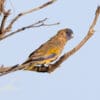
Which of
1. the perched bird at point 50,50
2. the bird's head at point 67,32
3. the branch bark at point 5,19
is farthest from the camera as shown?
the bird's head at point 67,32

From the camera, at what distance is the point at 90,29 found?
6.15ft

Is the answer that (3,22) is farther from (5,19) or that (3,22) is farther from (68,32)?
(68,32)

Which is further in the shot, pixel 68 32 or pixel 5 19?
pixel 68 32

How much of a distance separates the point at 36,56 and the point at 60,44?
65 centimetres

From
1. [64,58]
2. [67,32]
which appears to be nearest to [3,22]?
[64,58]

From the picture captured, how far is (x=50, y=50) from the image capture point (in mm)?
2770

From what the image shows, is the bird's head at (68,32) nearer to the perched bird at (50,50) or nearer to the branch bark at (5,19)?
the perched bird at (50,50)

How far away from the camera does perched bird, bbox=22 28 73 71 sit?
7.80ft

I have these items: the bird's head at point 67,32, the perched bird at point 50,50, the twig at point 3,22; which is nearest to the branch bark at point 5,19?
the twig at point 3,22

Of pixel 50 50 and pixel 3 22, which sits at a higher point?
pixel 3 22

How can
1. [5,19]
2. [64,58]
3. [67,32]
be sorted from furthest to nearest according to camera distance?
[67,32]
[64,58]
[5,19]

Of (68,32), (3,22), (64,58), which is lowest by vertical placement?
(68,32)

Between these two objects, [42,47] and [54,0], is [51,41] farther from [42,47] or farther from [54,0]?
[54,0]

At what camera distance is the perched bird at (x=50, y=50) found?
238 centimetres
